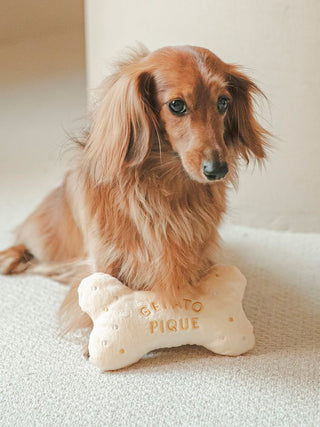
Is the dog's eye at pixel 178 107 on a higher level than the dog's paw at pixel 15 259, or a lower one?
higher

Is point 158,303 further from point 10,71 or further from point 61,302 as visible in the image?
point 10,71

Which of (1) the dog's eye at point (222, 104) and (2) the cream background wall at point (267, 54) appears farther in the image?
(2) the cream background wall at point (267, 54)

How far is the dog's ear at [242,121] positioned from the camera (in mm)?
1313

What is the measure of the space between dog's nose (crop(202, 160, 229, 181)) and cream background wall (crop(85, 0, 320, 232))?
71cm

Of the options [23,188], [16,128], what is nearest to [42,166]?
[23,188]

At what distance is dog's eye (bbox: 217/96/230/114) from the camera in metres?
1.18

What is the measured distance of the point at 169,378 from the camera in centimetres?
122

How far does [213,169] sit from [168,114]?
0.16 m

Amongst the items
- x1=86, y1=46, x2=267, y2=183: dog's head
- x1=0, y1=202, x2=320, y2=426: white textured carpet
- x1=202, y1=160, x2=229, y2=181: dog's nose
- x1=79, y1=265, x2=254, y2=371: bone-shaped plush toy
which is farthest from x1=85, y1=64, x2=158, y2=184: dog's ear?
x1=0, y1=202, x2=320, y2=426: white textured carpet

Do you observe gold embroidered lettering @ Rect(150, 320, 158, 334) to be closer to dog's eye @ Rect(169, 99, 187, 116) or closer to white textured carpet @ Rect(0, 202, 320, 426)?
white textured carpet @ Rect(0, 202, 320, 426)

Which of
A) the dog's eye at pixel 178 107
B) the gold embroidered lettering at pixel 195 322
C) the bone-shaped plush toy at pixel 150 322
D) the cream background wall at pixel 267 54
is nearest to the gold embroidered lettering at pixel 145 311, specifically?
the bone-shaped plush toy at pixel 150 322

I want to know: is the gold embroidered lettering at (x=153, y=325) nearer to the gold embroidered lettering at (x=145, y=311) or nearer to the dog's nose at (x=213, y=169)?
the gold embroidered lettering at (x=145, y=311)

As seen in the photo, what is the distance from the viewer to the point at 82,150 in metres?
1.37

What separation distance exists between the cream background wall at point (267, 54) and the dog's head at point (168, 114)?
1.75ft
